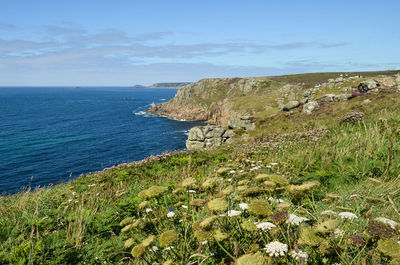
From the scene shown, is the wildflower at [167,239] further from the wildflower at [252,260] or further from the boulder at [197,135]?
the boulder at [197,135]

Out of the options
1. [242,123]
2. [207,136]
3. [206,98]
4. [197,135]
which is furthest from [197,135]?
[206,98]

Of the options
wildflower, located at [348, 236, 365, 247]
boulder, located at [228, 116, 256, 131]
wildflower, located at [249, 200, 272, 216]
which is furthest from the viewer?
boulder, located at [228, 116, 256, 131]

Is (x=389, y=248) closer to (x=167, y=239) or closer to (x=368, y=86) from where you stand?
(x=167, y=239)

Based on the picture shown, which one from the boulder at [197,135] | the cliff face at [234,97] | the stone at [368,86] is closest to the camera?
the stone at [368,86]

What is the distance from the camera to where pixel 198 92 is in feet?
376

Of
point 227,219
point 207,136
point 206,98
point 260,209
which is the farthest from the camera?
point 206,98

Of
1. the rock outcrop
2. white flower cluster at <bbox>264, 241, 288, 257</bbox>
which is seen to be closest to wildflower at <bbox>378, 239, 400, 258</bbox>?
white flower cluster at <bbox>264, 241, 288, 257</bbox>

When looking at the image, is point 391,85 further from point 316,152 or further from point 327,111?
point 316,152

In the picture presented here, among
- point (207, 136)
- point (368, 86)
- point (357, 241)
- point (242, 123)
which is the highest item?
point (368, 86)

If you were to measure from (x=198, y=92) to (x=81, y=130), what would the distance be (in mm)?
61843

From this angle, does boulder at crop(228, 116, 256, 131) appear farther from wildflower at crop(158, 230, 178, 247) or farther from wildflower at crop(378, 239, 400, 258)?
wildflower at crop(378, 239, 400, 258)

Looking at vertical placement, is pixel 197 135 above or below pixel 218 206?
below

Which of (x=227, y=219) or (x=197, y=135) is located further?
(x=197, y=135)

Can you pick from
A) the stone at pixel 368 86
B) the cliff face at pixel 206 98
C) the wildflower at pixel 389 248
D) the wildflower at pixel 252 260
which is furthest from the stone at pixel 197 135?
the cliff face at pixel 206 98
